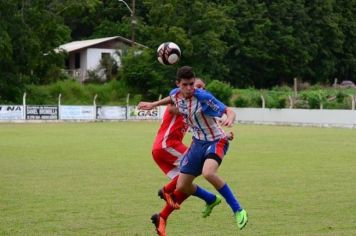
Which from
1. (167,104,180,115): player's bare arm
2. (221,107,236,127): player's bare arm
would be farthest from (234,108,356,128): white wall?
(221,107,236,127): player's bare arm

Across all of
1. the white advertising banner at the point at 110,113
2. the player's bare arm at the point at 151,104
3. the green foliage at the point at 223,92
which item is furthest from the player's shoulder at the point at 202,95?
the green foliage at the point at 223,92

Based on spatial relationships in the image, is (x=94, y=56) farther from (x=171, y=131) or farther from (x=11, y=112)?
(x=171, y=131)

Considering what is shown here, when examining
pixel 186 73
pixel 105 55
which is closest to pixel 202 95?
pixel 186 73

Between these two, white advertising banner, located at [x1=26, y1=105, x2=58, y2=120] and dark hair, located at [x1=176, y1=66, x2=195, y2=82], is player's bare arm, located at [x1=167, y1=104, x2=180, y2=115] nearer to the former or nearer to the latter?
dark hair, located at [x1=176, y1=66, x2=195, y2=82]

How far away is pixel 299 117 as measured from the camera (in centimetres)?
4853

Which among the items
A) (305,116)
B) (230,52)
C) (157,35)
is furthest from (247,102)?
(230,52)

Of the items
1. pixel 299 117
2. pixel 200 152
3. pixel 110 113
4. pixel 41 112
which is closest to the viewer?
pixel 200 152

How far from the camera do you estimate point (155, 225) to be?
9.44 metres

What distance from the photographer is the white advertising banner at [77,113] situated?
160ft

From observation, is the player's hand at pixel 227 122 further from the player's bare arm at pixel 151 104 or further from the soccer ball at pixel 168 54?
the soccer ball at pixel 168 54

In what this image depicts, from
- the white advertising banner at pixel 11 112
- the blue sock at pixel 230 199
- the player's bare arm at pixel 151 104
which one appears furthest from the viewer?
the white advertising banner at pixel 11 112

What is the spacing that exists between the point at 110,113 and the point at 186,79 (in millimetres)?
42551

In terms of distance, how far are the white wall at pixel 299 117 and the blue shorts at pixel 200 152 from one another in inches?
1445

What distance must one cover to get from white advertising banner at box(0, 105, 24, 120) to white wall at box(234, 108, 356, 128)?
603 inches
